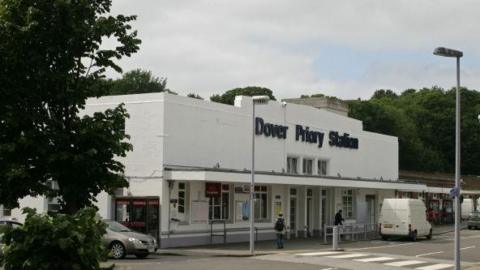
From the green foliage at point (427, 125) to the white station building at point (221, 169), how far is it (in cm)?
4497

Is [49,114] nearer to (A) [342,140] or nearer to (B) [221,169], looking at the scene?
(B) [221,169]

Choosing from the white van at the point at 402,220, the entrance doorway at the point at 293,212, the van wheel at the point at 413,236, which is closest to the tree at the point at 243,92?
the entrance doorway at the point at 293,212

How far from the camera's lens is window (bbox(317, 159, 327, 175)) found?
44156 mm

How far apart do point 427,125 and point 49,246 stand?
9489 centimetres

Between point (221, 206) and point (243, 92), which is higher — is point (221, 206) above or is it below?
below

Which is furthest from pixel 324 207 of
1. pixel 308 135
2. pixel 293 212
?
pixel 308 135

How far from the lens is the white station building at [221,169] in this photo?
3114 centimetres

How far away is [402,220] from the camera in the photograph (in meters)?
40.8

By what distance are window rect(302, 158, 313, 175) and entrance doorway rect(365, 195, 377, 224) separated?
8375 mm

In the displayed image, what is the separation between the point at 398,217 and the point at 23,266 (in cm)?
3415

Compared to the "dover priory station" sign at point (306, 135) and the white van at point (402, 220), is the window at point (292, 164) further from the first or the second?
the white van at point (402, 220)

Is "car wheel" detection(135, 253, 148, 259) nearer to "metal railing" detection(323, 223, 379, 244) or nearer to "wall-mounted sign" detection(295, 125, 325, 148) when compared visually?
"metal railing" detection(323, 223, 379, 244)

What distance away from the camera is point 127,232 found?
25891 mm

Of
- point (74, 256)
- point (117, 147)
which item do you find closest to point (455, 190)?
point (117, 147)
